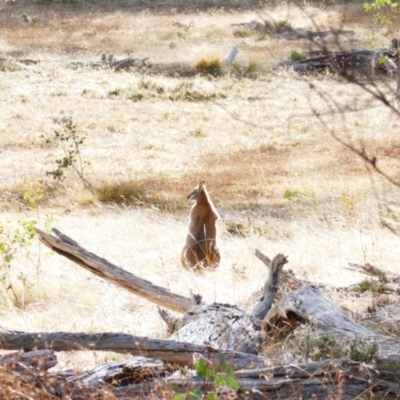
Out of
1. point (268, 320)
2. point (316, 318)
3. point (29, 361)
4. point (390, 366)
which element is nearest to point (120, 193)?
point (268, 320)

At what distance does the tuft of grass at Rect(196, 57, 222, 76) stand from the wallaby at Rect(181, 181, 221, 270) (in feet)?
48.1

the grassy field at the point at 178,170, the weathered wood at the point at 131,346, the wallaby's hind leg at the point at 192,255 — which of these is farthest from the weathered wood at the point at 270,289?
the wallaby's hind leg at the point at 192,255

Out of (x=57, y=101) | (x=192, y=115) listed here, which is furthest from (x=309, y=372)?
(x=57, y=101)

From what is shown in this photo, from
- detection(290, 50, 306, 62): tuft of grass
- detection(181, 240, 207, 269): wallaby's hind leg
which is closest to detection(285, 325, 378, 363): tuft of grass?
detection(181, 240, 207, 269): wallaby's hind leg

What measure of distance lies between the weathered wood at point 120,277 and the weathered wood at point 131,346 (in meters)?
1.74

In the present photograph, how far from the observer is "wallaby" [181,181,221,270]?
305 inches

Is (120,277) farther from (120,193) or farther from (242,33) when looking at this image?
(242,33)

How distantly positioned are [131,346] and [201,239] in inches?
191

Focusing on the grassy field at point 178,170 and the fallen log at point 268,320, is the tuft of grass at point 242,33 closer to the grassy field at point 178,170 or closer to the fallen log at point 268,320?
the grassy field at point 178,170

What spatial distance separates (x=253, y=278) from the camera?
6762 millimetres

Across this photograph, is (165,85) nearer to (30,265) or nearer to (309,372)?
(30,265)

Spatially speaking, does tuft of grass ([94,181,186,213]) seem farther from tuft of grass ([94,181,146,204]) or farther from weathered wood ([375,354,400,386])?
weathered wood ([375,354,400,386])

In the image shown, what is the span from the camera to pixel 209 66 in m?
23.2

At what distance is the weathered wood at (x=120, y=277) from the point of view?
5.13 metres
